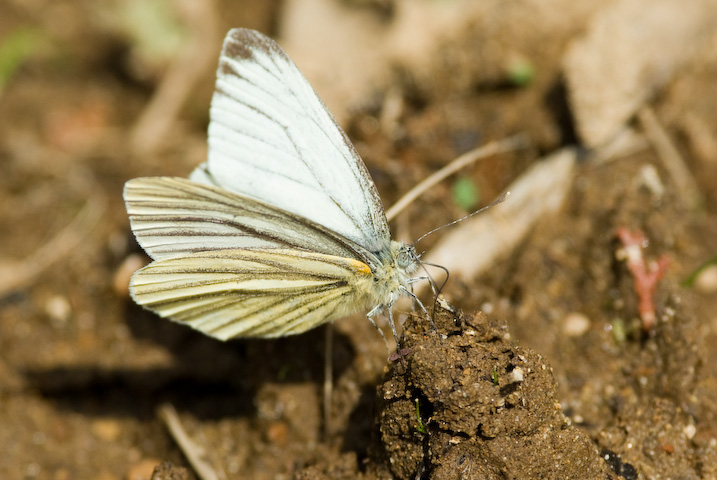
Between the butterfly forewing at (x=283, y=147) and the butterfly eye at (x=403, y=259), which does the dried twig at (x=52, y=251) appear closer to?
the butterfly forewing at (x=283, y=147)

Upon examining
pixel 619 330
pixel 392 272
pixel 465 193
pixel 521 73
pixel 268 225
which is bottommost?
pixel 619 330

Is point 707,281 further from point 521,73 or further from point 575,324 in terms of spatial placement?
point 521,73

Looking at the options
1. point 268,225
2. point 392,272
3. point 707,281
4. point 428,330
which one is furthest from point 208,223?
point 707,281

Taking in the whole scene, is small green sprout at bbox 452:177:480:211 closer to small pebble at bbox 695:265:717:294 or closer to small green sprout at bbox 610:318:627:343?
small green sprout at bbox 610:318:627:343

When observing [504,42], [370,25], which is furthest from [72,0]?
[504,42]

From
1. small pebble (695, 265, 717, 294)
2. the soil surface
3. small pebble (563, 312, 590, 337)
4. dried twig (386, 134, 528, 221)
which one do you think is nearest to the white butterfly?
the soil surface

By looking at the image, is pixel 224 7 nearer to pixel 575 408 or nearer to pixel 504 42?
pixel 504 42

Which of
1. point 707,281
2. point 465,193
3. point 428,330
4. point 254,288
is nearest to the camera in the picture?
point 428,330

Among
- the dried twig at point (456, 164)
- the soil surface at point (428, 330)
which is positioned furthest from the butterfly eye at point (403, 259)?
the dried twig at point (456, 164)
